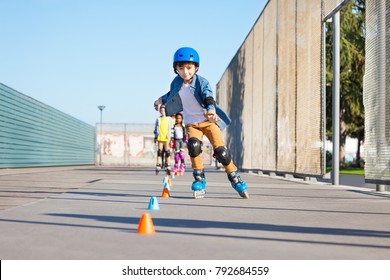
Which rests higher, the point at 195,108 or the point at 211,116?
the point at 195,108

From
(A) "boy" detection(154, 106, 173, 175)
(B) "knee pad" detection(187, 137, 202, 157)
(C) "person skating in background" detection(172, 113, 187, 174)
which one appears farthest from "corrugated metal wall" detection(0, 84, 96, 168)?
(B) "knee pad" detection(187, 137, 202, 157)

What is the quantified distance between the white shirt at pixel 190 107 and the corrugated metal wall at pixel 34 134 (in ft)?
50.4

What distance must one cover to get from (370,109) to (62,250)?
6857 millimetres

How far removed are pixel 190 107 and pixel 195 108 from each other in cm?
7

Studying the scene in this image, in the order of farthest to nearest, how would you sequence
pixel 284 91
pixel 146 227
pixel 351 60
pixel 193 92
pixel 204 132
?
pixel 351 60 → pixel 284 91 → pixel 204 132 → pixel 193 92 → pixel 146 227

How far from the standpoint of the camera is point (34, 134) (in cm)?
2712

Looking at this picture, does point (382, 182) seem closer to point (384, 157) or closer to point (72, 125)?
point (384, 157)

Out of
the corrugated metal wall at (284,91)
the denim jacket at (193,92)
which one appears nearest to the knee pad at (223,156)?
the denim jacket at (193,92)

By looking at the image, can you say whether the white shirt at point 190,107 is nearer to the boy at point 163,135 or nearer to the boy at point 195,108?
the boy at point 195,108

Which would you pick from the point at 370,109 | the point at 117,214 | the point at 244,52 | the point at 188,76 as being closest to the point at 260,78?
the point at 244,52

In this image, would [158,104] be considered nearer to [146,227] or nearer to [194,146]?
[194,146]

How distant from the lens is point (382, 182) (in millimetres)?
8547

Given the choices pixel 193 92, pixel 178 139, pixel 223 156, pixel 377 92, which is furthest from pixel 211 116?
pixel 178 139

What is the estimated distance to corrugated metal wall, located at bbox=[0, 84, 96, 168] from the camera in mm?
22312
